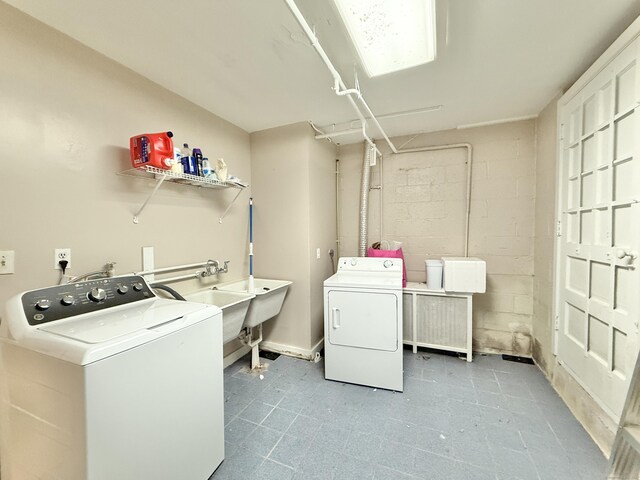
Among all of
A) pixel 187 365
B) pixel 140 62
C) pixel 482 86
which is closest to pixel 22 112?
pixel 140 62

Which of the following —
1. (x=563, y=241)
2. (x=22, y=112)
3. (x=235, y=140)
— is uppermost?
(x=235, y=140)

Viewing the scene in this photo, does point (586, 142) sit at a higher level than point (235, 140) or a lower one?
lower

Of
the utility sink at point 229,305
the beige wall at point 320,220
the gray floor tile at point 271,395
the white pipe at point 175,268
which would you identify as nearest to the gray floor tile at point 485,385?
the beige wall at point 320,220

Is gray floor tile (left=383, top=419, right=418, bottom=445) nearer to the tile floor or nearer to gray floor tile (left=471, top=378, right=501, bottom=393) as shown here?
the tile floor

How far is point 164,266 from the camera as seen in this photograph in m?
2.06

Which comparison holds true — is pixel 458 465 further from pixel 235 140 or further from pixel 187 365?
pixel 235 140

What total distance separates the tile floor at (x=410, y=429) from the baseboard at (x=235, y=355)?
4.3 inches

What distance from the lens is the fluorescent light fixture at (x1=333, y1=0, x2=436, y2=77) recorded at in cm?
122

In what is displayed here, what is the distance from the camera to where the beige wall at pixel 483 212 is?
2748mm

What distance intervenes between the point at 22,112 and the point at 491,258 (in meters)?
3.88

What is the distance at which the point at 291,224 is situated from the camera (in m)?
2.81

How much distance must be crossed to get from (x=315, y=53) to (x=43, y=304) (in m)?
2.00

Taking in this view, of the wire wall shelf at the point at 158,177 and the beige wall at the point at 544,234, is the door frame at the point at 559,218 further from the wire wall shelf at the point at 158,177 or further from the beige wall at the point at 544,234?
the wire wall shelf at the point at 158,177

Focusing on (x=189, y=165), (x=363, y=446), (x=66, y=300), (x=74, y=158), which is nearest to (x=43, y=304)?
(x=66, y=300)
